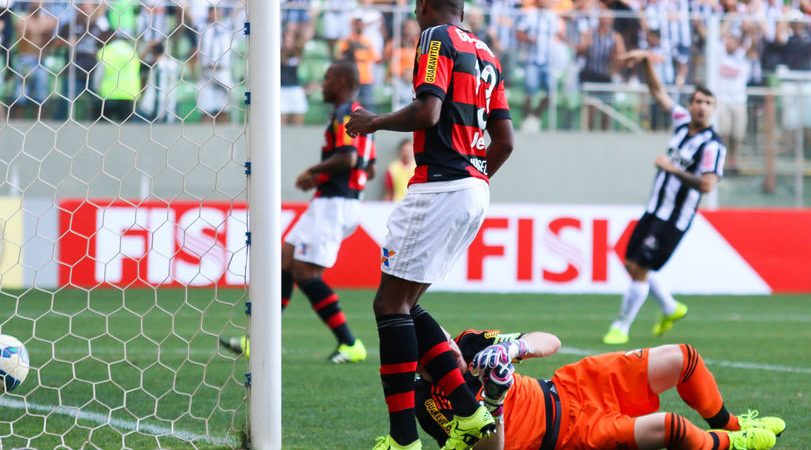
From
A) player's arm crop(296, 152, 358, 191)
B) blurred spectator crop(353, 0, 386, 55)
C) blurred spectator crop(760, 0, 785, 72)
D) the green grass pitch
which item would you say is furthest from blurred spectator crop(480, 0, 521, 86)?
player's arm crop(296, 152, 358, 191)

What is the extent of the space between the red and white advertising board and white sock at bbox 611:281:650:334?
448cm

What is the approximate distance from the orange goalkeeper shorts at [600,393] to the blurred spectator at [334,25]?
12.6 m

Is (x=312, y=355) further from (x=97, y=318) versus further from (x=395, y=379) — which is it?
(x=395, y=379)

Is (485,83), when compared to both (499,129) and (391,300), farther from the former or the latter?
(391,300)

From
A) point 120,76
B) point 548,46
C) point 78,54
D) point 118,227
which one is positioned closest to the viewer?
point 120,76

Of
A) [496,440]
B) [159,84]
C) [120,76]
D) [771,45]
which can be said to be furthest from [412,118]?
[771,45]

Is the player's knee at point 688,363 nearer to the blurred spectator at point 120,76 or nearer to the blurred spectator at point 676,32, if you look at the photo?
the blurred spectator at point 120,76

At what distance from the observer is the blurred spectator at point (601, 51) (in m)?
17.3

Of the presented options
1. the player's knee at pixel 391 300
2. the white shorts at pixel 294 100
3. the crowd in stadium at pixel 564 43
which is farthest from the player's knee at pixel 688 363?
the white shorts at pixel 294 100

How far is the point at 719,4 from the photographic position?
18438mm

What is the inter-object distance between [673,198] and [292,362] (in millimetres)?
3947

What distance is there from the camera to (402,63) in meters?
16.9

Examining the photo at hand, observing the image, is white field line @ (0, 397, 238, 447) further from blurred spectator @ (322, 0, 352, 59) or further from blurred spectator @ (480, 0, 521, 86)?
blurred spectator @ (480, 0, 521, 86)

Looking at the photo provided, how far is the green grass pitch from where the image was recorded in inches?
208
